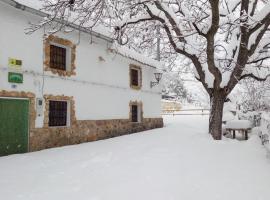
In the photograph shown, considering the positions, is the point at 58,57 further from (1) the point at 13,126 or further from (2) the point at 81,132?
(1) the point at 13,126

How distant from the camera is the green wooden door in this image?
972 centimetres

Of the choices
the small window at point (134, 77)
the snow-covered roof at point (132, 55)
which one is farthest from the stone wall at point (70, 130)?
the snow-covered roof at point (132, 55)

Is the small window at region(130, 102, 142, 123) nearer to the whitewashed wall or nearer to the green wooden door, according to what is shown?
the whitewashed wall

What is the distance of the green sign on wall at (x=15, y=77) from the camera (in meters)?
9.84

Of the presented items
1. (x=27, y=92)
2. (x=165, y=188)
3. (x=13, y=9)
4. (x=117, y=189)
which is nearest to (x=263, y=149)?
(x=165, y=188)

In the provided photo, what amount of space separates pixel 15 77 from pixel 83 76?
11.9 feet

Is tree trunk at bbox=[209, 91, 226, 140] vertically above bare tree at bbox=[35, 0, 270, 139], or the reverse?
bare tree at bbox=[35, 0, 270, 139]

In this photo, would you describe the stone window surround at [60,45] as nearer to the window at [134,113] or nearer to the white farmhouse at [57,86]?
the white farmhouse at [57,86]

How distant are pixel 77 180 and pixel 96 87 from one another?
25.7 feet

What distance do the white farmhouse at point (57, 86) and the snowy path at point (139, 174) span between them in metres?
1.09

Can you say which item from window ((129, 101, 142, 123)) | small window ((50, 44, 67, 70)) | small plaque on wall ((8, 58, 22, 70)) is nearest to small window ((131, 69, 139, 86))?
window ((129, 101, 142, 123))

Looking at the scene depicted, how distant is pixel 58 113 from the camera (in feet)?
39.5

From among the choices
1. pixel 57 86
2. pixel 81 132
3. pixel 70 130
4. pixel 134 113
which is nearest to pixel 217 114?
pixel 81 132

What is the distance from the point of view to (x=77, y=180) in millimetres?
6660
